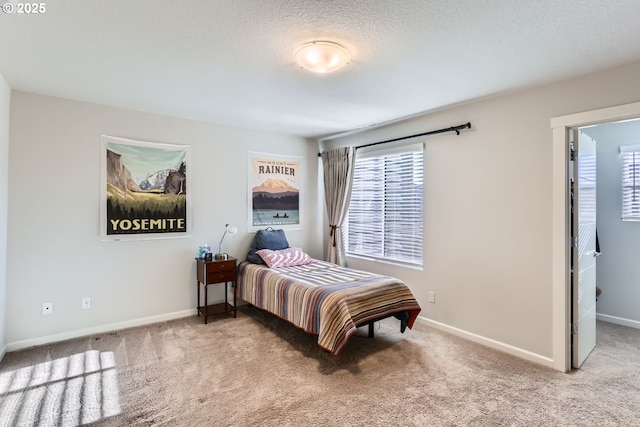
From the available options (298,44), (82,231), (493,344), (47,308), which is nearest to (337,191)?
(493,344)

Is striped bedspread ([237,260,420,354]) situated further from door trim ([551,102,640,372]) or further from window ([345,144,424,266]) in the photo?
door trim ([551,102,640,372])

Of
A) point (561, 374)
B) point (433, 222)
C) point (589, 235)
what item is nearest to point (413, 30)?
point (433, 222)

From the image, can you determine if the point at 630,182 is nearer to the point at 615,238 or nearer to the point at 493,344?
the point at 615,238

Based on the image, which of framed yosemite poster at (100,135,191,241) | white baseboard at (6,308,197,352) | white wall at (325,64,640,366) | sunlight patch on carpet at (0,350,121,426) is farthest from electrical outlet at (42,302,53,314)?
white wall at (325,64,640,366)

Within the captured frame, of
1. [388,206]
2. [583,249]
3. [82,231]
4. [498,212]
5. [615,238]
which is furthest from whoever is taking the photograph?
[388,206]

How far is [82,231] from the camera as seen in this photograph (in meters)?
3.38

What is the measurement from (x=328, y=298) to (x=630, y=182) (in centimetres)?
367

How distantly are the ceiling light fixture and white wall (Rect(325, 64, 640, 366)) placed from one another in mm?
1739

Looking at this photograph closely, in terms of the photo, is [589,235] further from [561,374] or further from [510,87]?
[510,87]

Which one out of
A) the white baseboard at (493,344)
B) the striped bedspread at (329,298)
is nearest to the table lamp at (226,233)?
the striped bedspread at (329,298)

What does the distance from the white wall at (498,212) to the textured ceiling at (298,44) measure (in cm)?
23

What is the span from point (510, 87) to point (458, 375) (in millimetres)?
2459

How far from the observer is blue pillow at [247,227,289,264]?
4.27 meters

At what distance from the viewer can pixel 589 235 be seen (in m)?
2.96
